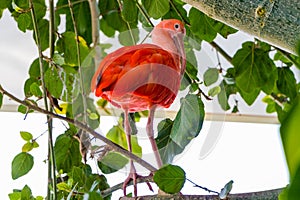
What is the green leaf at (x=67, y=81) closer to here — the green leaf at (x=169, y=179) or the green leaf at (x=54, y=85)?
the green leaf at (x=54, y=85)

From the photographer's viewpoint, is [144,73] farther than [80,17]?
No

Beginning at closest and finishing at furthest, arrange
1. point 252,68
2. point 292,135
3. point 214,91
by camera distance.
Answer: point 292,135 → point 214,91 → point 252,68

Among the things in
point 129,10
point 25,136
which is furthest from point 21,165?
point 129,10

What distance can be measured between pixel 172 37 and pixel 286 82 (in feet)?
1.23

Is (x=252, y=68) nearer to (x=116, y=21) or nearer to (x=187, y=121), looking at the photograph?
(x=116, y=21)

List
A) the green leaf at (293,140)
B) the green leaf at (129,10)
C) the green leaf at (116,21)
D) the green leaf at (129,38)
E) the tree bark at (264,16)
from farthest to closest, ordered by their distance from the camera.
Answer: the green leaf at (116,21) < the green leaf at (129,10) < the green leaf at (129,38) < the tree bark at (264,16) < the green leaf at (293,140)

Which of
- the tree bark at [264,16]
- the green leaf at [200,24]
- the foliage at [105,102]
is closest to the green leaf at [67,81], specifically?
the foliage at [105,102]

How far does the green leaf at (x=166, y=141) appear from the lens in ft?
0.92

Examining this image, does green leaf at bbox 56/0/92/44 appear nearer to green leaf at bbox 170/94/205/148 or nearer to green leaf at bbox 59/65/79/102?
green leaf at bbox 59/65/79/102

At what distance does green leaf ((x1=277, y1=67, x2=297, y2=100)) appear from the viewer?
0.60 m

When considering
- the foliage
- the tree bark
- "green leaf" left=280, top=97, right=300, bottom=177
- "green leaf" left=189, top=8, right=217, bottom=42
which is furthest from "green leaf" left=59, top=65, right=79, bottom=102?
"green leaf" left=280, top=97, right=300, bottom=177

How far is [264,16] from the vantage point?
20 centimetres

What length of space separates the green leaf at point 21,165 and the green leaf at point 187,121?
0.22 metres

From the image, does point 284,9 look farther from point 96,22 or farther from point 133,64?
point 96,22
